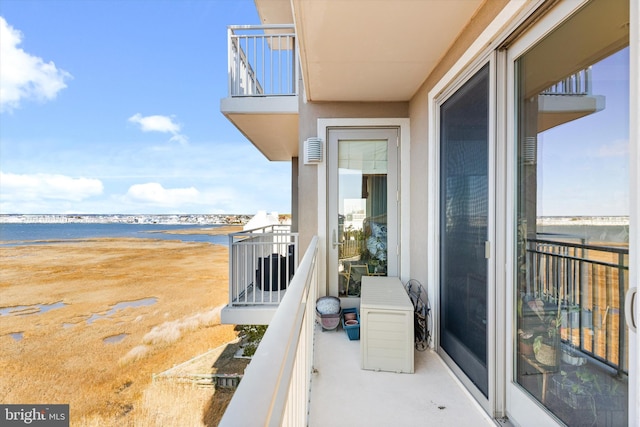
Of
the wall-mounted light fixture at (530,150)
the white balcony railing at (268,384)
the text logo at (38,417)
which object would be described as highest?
the wall-mounted light fixture at (530,150)

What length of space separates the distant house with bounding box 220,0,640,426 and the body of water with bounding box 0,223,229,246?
1044 inches

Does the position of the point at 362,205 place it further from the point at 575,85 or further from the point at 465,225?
the point at 575,85

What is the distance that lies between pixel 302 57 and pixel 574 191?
75.8 inches

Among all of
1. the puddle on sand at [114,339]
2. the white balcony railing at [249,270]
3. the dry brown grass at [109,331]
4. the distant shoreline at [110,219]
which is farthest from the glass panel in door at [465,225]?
the distant shoreline at [110,219]

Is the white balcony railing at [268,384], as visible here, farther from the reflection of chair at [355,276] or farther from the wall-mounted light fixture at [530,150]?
the reflection of chair at [355,276]

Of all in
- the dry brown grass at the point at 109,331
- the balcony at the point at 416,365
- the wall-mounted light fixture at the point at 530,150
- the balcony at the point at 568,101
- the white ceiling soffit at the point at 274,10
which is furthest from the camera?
the dry brown grass at the point at 109,331

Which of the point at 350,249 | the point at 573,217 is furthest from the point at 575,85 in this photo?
the point at 350,249

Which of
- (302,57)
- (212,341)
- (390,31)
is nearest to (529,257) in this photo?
(390,31)

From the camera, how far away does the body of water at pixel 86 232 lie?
30.4m

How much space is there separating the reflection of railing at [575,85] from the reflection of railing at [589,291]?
0.59m

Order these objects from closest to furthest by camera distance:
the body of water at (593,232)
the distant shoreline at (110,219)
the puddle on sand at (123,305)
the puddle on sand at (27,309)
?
the body of water at (593,232) → the puddle on sand at (123,305) → the puddle on sand at (27,309) → the distant shoreline at (110,219)

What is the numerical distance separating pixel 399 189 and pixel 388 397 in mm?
1980

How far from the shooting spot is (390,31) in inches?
73.1

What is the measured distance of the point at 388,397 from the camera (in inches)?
70.6
